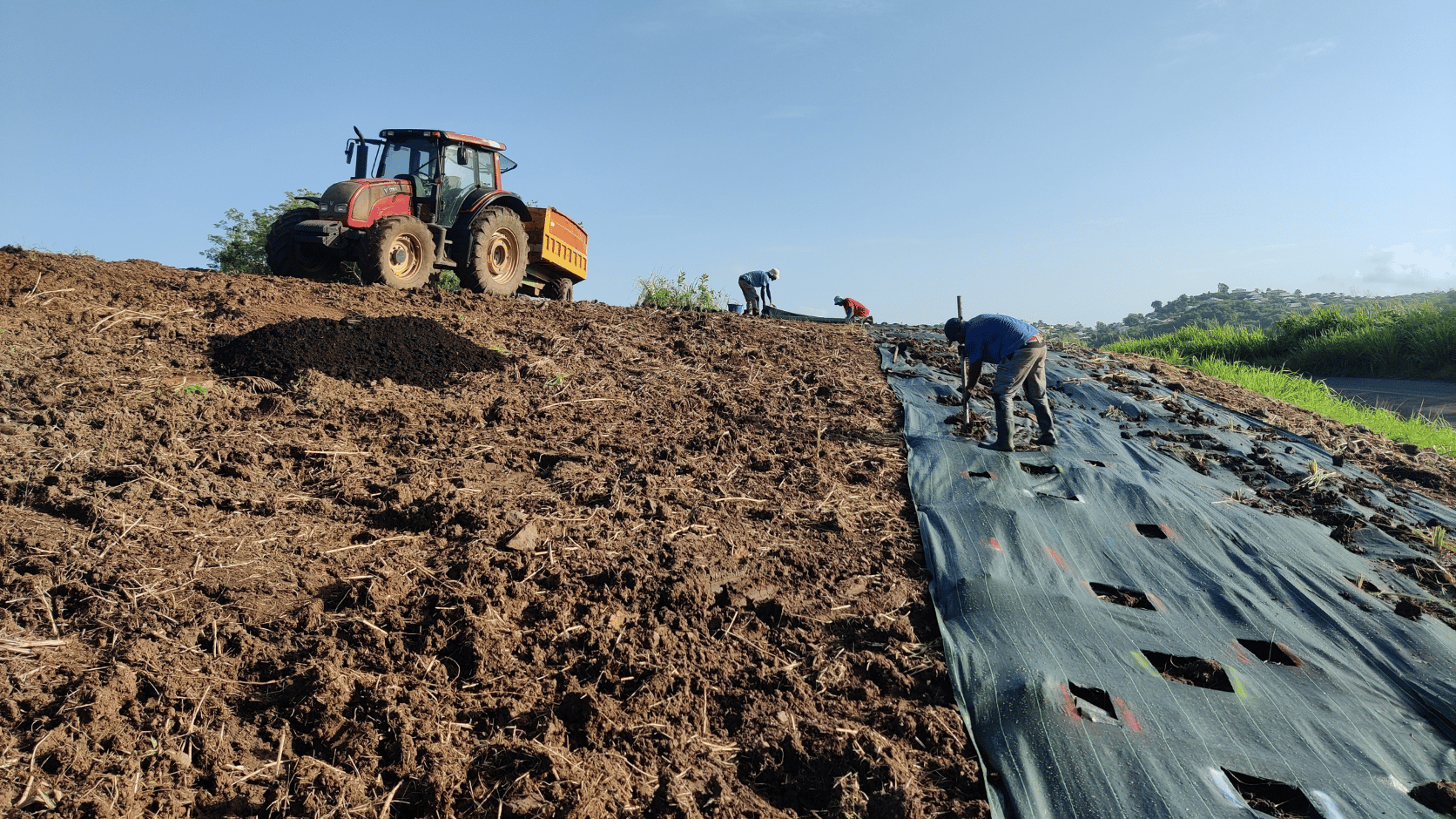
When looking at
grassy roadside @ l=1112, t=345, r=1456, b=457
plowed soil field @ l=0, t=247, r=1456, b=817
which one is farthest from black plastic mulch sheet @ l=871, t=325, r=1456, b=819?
grassy roadside @ l=1112, t=345, r=1456, b=457

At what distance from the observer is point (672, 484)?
4.71 metres

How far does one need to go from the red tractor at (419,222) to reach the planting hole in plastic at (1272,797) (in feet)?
25.3

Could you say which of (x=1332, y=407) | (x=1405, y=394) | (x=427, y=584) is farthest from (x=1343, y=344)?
(x=427, y=584)

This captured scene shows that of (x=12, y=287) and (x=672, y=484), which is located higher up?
→ (x=12, y=287)

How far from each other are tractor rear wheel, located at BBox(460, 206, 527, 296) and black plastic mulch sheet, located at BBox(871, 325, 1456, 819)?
18.0 feet

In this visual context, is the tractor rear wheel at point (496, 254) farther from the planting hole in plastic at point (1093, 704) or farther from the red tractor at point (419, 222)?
the planting hole in plastic at point (1093, 704)

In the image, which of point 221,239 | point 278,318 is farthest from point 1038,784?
point 221,239

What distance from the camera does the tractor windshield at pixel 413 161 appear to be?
8664mm

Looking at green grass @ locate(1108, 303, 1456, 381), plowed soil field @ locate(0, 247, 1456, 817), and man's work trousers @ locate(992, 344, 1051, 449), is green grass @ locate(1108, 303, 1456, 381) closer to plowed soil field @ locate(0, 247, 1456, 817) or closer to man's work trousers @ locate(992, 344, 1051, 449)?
man's work trousers @ locate(992, 344, 1051, 449)

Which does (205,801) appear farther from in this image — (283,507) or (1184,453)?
(1184,453)

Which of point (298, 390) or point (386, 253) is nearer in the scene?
point (298, 390)

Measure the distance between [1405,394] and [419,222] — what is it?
15158 millimetres

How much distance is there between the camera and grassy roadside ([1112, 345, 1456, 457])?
828 cm

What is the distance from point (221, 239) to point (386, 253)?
2070cm
